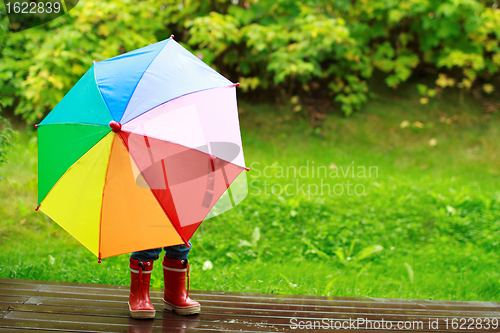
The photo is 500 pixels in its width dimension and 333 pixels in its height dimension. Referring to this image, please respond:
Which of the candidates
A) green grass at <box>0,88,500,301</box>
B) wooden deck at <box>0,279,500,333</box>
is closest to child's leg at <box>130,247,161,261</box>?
wooden deck at <box>0,279,500,333</box>

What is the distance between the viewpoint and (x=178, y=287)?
2412 millimetres

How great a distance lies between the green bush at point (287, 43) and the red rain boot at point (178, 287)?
3.48 m

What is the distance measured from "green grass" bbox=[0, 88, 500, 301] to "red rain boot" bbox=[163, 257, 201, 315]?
0.70 metres

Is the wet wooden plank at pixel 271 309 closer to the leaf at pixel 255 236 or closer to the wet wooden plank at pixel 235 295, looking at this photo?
the wet wooden plank at pixel 235 295

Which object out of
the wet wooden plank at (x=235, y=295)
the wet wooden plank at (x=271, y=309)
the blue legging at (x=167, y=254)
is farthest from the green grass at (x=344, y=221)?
the blue legging at (x=167, y=254)

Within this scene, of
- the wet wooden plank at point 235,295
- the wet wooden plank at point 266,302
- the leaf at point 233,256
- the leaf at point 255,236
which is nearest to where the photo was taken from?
the wet wooden plank at point 266,302

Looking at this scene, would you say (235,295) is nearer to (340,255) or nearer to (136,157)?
(340,255)

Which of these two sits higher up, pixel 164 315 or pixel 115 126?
pixel 115 126

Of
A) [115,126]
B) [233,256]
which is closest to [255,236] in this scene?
[233,256]

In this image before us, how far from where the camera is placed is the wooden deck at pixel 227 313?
2.24 meters

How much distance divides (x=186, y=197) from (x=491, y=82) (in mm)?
7163

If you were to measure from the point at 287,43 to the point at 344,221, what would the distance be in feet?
10.4

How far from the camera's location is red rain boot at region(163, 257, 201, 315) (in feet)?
7.88

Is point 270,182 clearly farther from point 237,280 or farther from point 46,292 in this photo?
point 46,292
